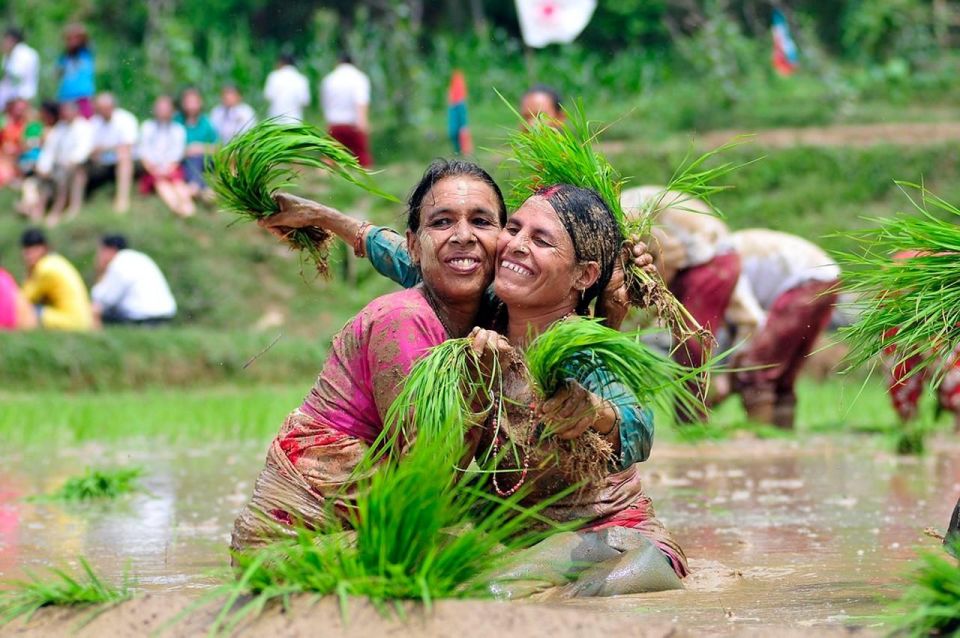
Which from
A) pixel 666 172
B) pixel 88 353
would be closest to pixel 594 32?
pixel 666 172

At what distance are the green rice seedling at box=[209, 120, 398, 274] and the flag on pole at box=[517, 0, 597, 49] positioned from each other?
42.1 feet

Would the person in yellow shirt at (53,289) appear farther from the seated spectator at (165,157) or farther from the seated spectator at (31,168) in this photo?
the seated spectator at (31,168)

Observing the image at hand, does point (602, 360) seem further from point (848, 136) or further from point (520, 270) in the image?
point (848, 136)

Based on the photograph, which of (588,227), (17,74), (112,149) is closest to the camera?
(588,227)

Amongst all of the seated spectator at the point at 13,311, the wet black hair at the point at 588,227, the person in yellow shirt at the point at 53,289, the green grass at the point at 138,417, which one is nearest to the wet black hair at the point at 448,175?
the wet black hair at the point at 588,227

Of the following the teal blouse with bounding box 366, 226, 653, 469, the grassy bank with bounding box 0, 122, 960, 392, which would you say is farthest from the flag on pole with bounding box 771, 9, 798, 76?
the teal blouse with bounding box 366, 226, 653, 469

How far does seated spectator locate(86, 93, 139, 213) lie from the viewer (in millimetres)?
16438

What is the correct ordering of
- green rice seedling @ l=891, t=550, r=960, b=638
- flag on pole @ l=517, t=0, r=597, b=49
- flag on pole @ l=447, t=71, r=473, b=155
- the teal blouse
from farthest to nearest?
flag on pole @ l=517, t=0, r=597, b=49 → flag on pole @ l=447, t=71, r=473, b=155 → the teal blouse → green rice seedling @ l=891, t=550, r=960, b=638

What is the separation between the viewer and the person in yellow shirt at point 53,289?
1288 cm

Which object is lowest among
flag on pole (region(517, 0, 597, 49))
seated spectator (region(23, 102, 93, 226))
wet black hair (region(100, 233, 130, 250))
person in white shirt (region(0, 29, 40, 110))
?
wet black hair (region(100, 233, 130, 250))

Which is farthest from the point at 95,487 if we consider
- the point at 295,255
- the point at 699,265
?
the point at 295,255

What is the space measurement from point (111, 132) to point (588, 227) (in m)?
13.2

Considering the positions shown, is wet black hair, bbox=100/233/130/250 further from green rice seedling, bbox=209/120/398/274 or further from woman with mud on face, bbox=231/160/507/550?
woman with mud on face, bbox=231/160/507/550

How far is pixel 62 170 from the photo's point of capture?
1717 cm
